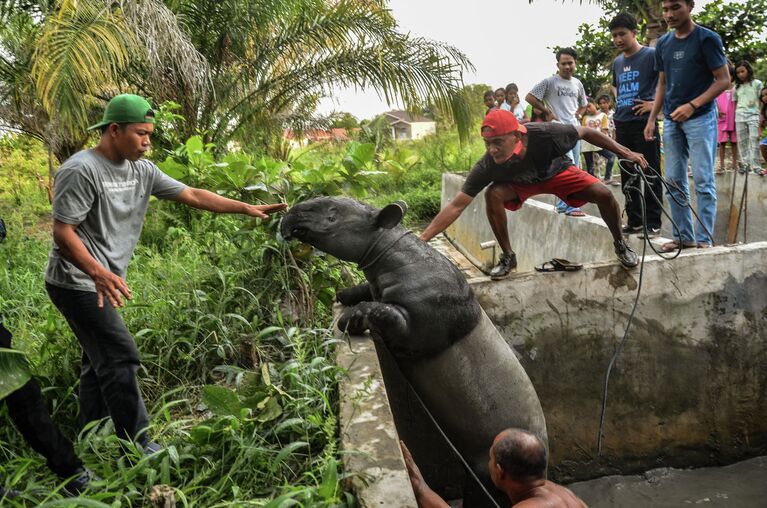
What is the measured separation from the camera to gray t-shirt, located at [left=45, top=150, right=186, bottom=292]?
2984 mm

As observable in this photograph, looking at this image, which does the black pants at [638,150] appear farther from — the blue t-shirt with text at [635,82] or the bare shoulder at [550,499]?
the bare shoulder at [550,499]

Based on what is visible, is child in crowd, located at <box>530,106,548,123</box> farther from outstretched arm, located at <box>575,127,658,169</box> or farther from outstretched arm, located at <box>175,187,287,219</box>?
outstretched arm, located at <box>175,187,287,219</box>

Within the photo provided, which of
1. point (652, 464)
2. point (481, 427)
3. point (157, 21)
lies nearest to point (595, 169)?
point (652, 464)

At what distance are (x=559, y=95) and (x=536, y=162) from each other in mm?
3343

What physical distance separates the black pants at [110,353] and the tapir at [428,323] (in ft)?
3.37

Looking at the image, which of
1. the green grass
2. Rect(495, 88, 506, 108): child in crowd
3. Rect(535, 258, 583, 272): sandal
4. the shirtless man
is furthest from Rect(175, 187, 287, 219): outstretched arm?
Rect(495, 88, 506, 108): child in crowd

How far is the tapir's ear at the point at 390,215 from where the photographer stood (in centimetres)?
343

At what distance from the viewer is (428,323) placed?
3385 millimetres

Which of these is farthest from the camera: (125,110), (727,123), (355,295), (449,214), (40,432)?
(727,123)

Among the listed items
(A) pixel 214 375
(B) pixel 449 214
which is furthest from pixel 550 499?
(B) pixel 449 214

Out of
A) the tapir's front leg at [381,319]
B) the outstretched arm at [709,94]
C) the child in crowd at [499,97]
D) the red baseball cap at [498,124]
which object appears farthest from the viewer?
the child in crowd at [499,97]

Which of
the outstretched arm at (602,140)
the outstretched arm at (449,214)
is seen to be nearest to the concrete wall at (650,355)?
the outstretched arm at (449,214)

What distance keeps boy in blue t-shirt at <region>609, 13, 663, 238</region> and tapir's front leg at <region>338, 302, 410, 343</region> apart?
142 inches

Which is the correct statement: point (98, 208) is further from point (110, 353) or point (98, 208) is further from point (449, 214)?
point (449, 214)
